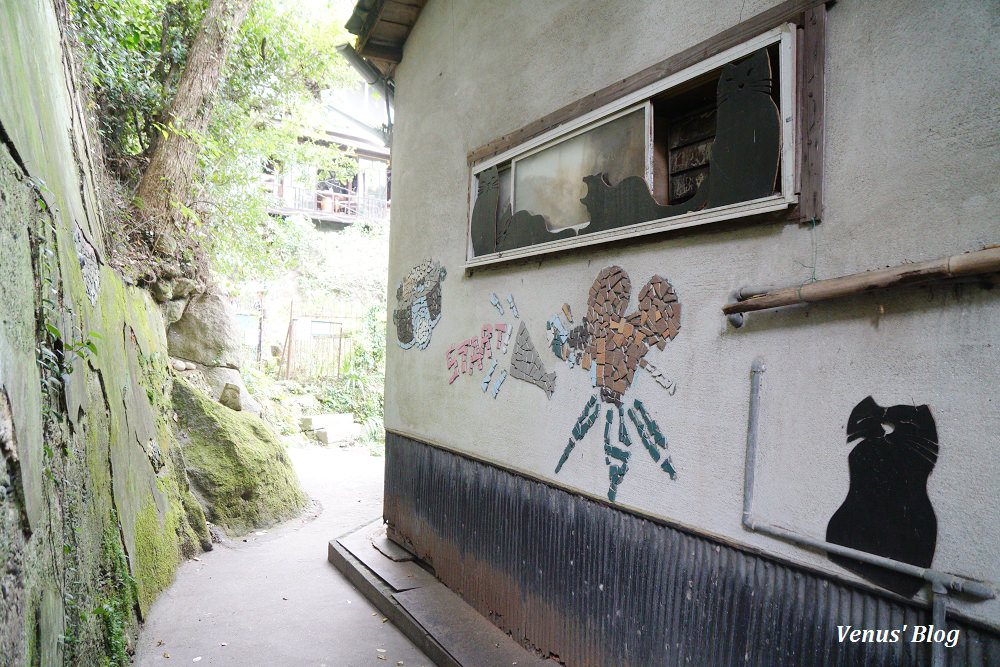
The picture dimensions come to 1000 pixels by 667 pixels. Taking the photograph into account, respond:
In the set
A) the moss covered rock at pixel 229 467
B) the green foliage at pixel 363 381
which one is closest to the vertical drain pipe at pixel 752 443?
the moss covered rock at pixel 229 467

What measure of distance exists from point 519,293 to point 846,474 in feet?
8.80

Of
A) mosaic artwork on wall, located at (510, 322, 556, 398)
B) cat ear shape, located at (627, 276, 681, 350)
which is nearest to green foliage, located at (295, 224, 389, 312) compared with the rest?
mosaic artwork on wall, located at (510, 322, 556, 398)

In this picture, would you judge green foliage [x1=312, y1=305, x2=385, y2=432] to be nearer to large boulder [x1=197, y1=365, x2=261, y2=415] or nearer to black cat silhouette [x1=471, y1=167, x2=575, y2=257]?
large boulder [x1=197, y1=365, x2=261, y2=415]

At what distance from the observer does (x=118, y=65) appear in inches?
280

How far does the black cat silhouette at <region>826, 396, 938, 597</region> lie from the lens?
2050 millimetres

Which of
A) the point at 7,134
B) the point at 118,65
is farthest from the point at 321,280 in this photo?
the point at 7,134

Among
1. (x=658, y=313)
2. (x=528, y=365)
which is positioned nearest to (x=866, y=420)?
(x=658, y=313)

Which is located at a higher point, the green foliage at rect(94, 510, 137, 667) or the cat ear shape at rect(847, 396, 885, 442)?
the cat ear shape at rect(847, 396, 885, 442)

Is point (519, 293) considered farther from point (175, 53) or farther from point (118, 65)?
point (175, 53)

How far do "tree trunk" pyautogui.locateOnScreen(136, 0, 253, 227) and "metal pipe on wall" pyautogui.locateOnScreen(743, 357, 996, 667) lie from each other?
807cm

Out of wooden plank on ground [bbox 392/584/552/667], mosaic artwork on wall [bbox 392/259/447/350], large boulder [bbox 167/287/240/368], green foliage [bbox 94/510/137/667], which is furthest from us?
large boulder [bbox 167/287/240/368]

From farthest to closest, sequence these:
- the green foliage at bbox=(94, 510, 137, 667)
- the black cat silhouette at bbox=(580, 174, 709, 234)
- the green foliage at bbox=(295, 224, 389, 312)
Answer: the green foliage at bbox=(295, 224, 389, 312), the green foliage at bbox=(94, 510, 137, 667), the black cat silhouette at bbox=(580, 174, 709, 234)

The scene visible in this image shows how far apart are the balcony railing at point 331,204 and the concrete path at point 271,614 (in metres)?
17.6

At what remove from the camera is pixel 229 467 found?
7.66 m
